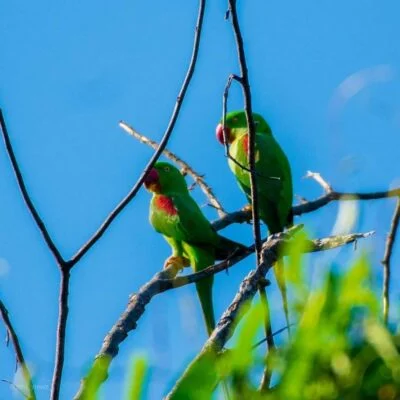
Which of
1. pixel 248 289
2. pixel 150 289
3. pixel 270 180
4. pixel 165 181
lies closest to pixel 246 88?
pixel 248 289

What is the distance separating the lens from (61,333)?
1.83 meters

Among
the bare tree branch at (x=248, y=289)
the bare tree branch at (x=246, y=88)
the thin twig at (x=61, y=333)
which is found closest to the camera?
the thin twig at (x=61, y=333)

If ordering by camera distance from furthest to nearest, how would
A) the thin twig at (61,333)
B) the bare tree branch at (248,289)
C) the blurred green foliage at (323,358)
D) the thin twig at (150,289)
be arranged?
the thin twig at (150,289) → the bare tree branch at (248,289) → the thin twig at (61,333) → the blurred green foliage at (323,358)

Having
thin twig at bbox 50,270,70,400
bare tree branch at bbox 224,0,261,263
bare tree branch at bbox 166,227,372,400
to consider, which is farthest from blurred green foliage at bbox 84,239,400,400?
bare tree branch at bbox 224,0,261,263

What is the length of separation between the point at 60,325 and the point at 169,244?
12.6 ft

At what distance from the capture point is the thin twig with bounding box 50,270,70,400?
5.35 feet

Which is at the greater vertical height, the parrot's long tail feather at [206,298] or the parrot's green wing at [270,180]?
the parrot's green wing at [270,180]

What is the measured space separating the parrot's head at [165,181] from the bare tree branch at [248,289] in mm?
2723

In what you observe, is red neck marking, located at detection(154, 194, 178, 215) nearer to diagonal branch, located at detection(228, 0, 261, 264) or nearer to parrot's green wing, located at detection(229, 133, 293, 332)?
parrot's green wing, located at detection(229, 133, 293, 332)

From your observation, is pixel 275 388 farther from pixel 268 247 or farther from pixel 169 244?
pixel 169 244

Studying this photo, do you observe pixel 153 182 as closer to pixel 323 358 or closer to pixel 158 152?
pixel 158 152

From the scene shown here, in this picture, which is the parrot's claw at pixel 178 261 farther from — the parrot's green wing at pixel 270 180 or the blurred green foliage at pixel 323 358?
the blurred green foliage at pixel 323 358

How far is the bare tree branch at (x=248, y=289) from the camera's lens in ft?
6.05

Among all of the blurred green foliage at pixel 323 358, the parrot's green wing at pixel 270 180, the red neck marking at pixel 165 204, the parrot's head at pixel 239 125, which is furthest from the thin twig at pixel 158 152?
the parrot's head at pixel 239 125
